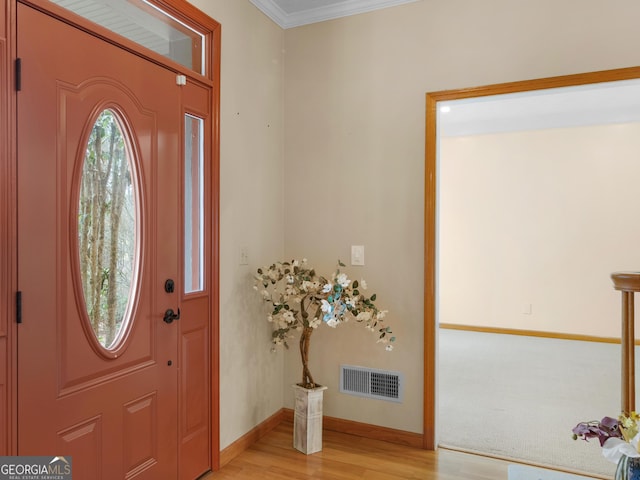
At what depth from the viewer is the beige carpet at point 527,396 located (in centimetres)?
278

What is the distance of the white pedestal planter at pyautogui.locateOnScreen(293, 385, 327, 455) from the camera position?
2.69 metres

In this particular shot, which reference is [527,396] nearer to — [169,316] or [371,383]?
[371,383]

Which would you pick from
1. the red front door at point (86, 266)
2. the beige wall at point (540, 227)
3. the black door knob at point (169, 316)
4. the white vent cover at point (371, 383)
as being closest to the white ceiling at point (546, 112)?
the beige wall at point (540, 227)

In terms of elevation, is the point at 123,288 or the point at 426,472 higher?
the point at 123,288

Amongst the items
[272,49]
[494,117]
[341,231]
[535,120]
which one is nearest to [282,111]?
[272,49]

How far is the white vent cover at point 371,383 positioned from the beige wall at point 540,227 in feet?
12.0

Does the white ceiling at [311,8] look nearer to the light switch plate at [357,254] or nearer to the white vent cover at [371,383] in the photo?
the light switch plate at [357,254]

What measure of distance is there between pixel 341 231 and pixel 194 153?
1147 millimetres

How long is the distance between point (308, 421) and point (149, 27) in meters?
2.34

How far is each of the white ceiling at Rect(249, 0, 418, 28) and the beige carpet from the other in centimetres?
283

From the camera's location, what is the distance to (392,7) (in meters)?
2.88

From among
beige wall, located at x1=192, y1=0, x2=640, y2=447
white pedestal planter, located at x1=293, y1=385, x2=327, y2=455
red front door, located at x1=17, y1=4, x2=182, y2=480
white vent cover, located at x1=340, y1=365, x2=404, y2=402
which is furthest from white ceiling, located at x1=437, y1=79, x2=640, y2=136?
red front door, located at x1=17, y1=4, x2=182, y2=480

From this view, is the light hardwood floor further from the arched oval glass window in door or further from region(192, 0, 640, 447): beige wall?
the arched oval glass window in door

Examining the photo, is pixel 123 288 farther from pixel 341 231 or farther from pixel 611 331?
pixel 611 331
